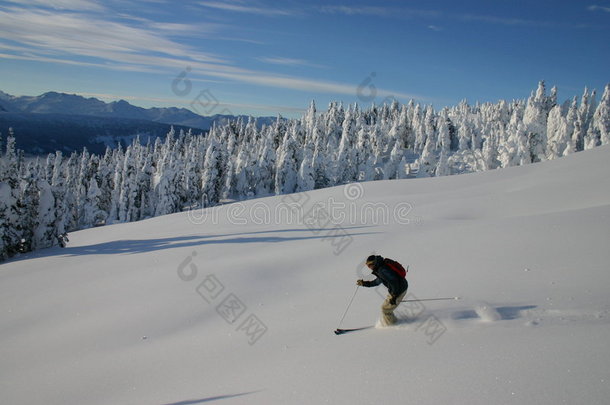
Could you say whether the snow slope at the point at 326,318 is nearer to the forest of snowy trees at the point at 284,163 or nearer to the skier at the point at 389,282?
the skier at the point at 389,282

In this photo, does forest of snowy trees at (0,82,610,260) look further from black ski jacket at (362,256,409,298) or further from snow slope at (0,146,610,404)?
black ski jacket at (362,256,409,298)

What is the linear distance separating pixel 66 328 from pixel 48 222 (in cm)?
1639

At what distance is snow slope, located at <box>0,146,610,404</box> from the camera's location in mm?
4551

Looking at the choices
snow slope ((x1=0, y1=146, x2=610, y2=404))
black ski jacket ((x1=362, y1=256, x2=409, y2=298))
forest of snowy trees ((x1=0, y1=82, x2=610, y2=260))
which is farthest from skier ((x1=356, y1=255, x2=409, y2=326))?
forest of snowy trees ((x1=0, y1=82, x2=610, y2=260))

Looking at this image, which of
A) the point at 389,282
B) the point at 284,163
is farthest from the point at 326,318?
the point at 284,163

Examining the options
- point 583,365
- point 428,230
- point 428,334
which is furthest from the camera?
point 428,230

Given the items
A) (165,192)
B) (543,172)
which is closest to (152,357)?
(543,172)

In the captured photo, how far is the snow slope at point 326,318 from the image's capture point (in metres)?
4.55

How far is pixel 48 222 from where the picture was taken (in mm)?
21719

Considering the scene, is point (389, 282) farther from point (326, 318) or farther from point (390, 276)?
point (326, 318)

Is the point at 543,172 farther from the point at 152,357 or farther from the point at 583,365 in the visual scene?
the point at 152,357

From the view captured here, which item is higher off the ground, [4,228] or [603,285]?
[603,285]

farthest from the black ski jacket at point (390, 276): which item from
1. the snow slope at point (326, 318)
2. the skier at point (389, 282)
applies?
the snow slope at point (326, 318)

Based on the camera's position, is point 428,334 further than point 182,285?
No
